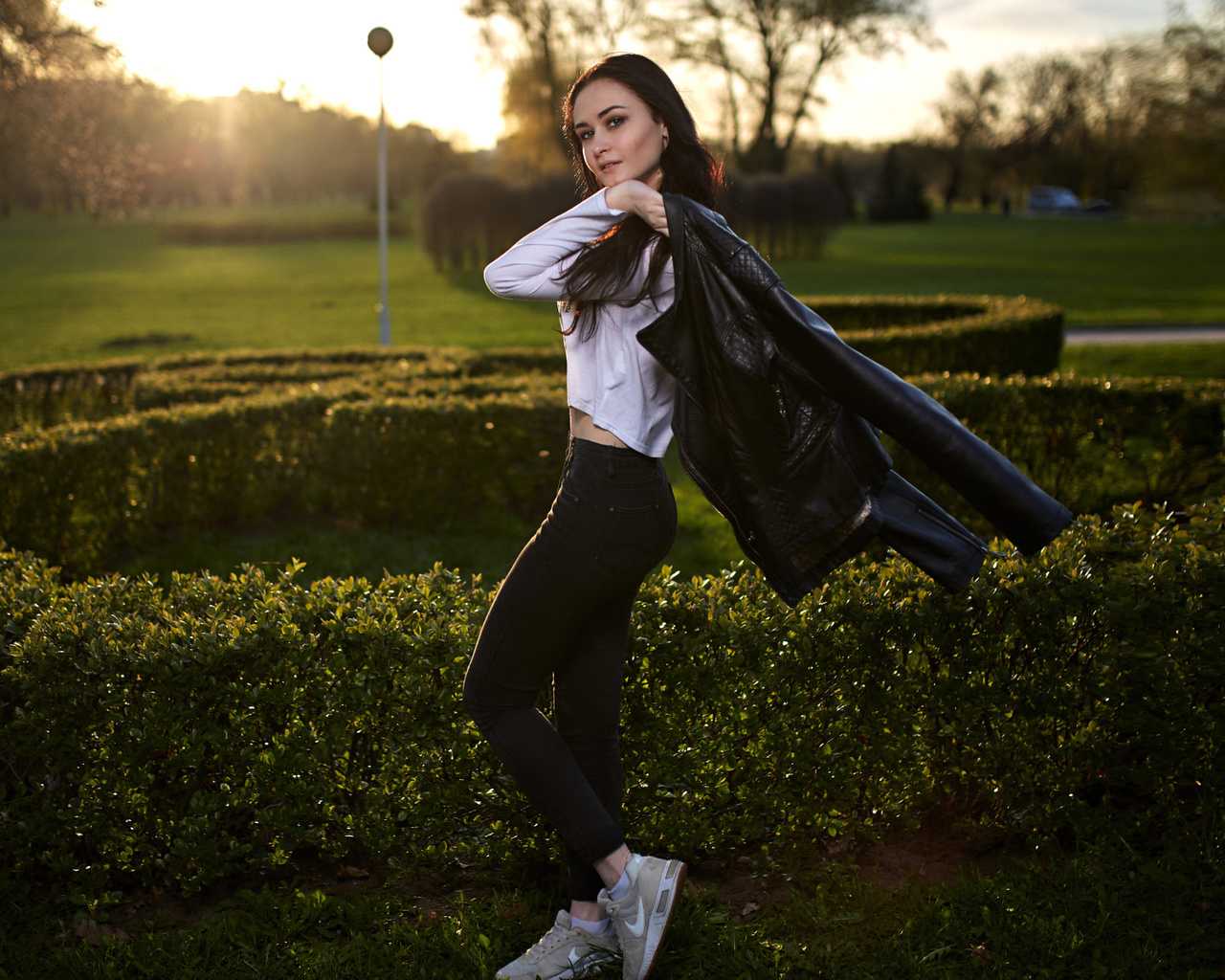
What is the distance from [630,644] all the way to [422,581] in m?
0.89

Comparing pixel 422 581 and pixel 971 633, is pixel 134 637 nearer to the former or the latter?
pixel 422 581

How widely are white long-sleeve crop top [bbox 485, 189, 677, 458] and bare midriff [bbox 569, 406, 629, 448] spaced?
0.08ft

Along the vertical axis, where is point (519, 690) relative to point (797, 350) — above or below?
below

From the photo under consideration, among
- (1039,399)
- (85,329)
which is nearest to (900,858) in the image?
(1039,399)

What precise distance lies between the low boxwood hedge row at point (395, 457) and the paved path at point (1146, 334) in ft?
35.0

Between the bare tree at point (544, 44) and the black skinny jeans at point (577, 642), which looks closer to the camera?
the black skinny jeans at point (577, 642)

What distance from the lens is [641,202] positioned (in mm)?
2256

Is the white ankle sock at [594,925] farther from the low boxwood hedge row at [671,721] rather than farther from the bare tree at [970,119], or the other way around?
the bare tree at [970,119]

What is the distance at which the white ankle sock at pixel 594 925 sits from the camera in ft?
8.83

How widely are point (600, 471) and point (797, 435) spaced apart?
0.54 m

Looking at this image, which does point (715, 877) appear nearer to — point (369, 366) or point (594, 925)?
point (594, 925)

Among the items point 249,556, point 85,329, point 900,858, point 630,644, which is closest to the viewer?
point 630,644

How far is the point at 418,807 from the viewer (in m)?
3.13

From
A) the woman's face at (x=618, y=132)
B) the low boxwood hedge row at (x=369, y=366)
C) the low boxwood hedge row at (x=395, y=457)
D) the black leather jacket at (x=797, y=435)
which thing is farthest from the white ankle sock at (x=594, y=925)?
the low boxwood hedge row at (x=369, y=366)
